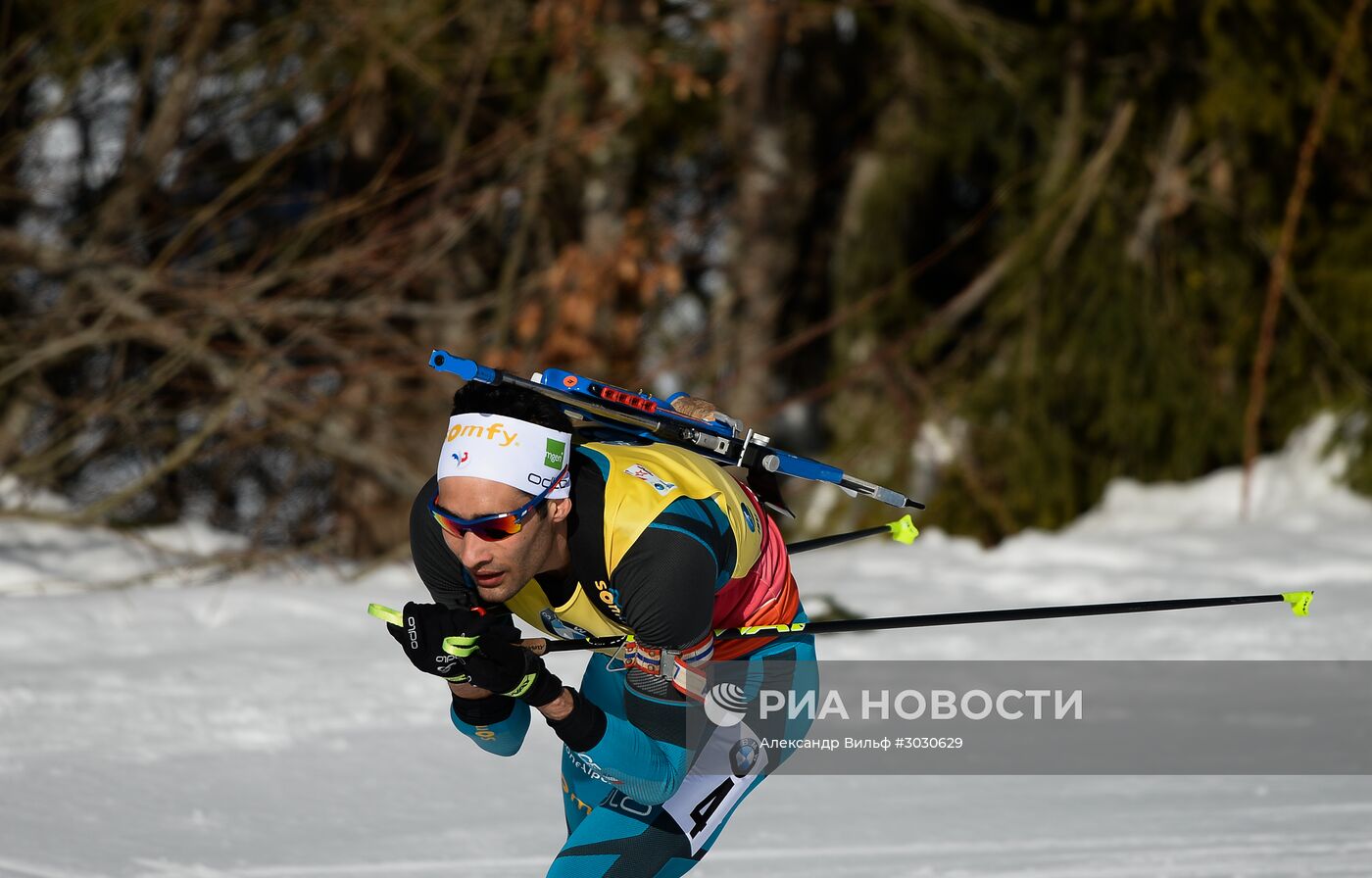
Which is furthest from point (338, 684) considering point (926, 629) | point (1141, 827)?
point (1141, 827)

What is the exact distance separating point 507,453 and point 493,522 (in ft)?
0.39

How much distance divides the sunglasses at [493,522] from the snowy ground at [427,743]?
6.99 ft

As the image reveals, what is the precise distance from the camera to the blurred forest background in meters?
7.91

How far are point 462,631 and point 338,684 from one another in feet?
12.5

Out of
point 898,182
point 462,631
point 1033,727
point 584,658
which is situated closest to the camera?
point 462,631

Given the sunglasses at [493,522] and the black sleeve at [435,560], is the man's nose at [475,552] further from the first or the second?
the black sleeve at [435,560]

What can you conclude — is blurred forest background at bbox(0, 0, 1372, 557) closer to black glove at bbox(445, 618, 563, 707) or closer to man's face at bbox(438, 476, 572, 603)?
man's face at bbox(438, 476, 572, 603)

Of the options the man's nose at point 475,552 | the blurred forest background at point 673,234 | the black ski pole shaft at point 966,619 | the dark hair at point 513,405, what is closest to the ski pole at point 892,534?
the black ski pole shaft at point 966,619

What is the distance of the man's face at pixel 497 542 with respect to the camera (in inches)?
99.7

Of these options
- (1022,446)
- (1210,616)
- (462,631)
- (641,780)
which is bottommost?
(1022,446)

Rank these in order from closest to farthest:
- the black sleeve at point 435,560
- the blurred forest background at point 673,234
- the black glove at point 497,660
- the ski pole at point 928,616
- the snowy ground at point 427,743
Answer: the black glove at point 497,660
the black sleeve at point 435,560
the ski pole at point 928,616
the snowy ground at point 427,743
the blurred forest background at point 673,234

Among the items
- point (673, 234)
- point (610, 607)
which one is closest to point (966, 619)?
point (610, 607)

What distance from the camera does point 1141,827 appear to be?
4770mm

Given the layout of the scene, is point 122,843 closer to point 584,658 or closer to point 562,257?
point 584,658
